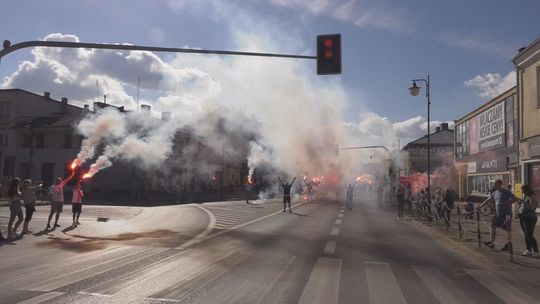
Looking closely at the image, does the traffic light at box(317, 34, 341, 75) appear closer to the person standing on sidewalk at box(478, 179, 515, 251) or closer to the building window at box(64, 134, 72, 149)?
the person standing on sidewalk at box(478, 179, 515, 251)

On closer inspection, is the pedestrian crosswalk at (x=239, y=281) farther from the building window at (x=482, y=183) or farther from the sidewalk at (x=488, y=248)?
the building window at (x=482, y=183)

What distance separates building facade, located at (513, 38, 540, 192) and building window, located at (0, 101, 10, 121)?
48.3 m

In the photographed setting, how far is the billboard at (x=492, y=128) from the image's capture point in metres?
27.5

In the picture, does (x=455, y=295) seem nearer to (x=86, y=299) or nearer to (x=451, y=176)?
(x=86, y=299)

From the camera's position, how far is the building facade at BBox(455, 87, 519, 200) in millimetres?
25688

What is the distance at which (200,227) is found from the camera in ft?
47.1

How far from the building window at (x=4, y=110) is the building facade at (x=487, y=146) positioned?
4559 cm

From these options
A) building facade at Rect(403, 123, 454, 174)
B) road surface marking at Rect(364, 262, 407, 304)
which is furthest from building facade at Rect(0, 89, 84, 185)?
building facade at Rect(403, 123, 454, 174)

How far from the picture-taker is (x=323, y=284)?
673 centimetres

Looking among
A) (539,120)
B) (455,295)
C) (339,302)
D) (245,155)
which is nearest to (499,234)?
(539,120)

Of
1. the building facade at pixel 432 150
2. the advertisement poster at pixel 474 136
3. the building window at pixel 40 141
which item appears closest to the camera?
the advertisement poster at pixel 474 136

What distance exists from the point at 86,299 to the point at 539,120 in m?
18.5

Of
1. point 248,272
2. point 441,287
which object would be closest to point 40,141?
point 248,272

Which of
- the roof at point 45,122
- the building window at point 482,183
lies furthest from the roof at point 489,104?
the roof at point 45,122
